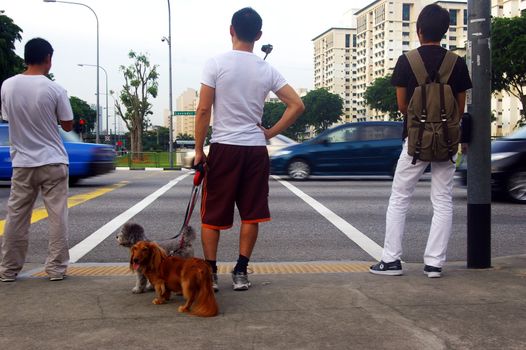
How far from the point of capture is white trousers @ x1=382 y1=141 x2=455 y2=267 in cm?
445

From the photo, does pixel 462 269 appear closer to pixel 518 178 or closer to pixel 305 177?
pixel 518 178

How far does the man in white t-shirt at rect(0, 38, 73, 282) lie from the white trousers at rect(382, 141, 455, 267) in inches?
95.5

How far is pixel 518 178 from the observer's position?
10.2 m

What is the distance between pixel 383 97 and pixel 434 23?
86678 millimetres

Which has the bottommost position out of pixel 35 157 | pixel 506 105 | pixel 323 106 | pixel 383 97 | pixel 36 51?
pixel 35 157

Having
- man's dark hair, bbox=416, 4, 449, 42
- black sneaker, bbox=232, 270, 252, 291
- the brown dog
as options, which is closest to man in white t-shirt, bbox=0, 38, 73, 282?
the brown dog

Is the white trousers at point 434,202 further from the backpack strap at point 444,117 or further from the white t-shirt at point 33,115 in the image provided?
the white t-shirt at point 33,115

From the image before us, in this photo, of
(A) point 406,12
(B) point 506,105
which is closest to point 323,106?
(B) point 506,105

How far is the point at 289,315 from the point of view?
3396mm

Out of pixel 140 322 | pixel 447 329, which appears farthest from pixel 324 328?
pixel 140 322

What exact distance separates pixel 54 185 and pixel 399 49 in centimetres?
14709

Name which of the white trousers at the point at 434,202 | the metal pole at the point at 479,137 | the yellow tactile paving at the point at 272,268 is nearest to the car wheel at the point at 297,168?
the yellow tactile paving at the point at 272,268

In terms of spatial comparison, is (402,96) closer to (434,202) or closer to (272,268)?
(434,202)

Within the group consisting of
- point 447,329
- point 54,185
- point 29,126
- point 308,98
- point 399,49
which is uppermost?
point 399,49
